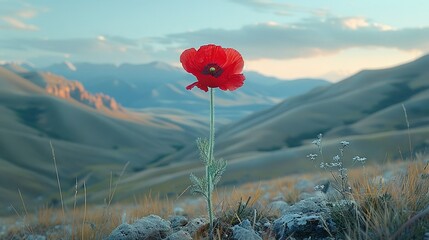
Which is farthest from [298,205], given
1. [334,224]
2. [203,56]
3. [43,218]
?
[43,218]

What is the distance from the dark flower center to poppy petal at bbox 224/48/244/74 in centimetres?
7

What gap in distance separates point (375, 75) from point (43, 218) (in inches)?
7442

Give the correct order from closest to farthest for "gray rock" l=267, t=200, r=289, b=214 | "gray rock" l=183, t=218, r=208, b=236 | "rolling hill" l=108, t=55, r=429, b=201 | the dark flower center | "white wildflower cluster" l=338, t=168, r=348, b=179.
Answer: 1. the dark flower center
2. "white wildflower cluster" l=338, t=168, r=348, b=179
3. "gray rock" l=183, t=218, r=208, b=236
4. "gray rock" l=267, t=200, r=289, b=214
5. "rolling hill" l=108, t=55, r=429, b=201

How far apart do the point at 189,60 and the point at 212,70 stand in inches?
8.8

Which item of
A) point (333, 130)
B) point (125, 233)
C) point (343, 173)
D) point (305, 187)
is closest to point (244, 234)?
point (125, 233)

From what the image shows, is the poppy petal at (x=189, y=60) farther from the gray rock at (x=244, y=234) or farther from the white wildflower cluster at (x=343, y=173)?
the white wildflower cluster at (x=343, y=173)

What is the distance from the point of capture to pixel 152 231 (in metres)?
4.86

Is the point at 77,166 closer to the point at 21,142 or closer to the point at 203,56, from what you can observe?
the point at 21,142

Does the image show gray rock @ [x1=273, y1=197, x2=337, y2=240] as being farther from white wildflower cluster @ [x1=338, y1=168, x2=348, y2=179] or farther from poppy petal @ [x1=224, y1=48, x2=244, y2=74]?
poppy petal @ [x1=224, y1=48, x2=244, y2=74]

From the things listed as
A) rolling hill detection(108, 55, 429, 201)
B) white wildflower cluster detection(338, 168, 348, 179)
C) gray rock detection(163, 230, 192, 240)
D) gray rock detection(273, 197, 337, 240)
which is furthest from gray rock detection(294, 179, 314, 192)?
rolling hill detection(108, 55, 429, 201)

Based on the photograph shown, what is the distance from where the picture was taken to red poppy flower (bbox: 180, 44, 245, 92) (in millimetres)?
4414

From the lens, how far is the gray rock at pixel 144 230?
15.4ft

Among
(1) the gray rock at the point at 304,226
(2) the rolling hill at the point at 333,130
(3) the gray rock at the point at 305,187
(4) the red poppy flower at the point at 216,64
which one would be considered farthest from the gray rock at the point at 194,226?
(2) the rolling hill at the point at 333,130

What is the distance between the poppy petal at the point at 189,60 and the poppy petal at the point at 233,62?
0.29 m
